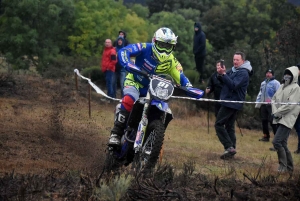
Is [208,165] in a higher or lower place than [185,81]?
lower

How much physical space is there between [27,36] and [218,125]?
1201 cm

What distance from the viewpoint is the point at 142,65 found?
31.9ft

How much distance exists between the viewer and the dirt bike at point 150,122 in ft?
28.2

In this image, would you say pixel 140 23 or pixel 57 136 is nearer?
pixel 57 136

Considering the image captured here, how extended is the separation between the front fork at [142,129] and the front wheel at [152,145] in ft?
0.21

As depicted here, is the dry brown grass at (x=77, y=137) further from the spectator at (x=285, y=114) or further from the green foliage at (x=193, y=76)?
the green foliage at (x=193, y=76)

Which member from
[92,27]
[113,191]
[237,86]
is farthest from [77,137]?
→ [92,27]

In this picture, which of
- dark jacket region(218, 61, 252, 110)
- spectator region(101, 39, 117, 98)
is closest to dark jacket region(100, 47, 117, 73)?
spectator region(101, 39, 117, 98)

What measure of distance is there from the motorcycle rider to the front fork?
0.49m

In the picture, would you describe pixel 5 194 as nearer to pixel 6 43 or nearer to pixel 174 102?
pixel 174 102

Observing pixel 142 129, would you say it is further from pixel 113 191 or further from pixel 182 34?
pixel 182 34

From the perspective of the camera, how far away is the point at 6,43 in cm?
2267

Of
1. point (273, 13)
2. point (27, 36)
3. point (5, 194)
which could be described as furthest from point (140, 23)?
point (5, 194)

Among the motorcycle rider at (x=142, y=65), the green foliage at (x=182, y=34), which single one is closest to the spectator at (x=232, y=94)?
the motorcycle rider at (x=142, y=65)
